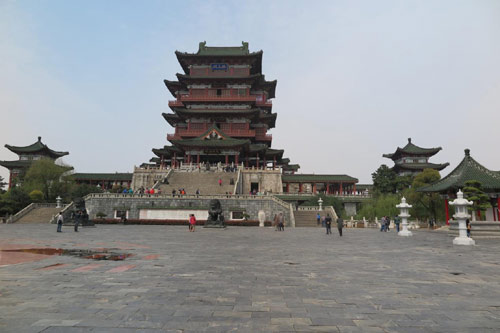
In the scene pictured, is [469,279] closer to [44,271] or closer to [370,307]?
[370,307]

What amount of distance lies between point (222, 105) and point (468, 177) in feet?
127

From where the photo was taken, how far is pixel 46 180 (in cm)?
3997

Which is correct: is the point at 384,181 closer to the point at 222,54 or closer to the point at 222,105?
the point at 222,105

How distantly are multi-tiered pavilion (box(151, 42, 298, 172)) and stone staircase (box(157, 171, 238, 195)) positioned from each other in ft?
23.4

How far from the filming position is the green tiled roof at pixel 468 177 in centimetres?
2262

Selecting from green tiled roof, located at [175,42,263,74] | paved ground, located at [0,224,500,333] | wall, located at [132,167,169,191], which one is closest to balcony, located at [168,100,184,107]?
green tiled roof, located at [175,42,263,74]

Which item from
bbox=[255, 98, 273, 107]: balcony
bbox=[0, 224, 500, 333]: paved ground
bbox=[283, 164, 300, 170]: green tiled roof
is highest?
bbox=[255, 98, 273, 107]: balcony

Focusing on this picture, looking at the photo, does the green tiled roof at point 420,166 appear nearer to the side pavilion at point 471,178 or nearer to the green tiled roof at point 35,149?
the side pavilion at point 471,178

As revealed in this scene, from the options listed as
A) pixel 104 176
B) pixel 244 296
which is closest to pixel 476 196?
pixel 244 296

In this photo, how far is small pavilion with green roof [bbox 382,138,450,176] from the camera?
184ft

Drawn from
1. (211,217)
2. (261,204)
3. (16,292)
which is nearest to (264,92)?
(261,204)

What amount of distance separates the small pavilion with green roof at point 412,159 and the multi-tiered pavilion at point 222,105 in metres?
21.4

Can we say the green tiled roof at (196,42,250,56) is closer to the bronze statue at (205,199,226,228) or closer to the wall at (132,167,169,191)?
the wall at (132,167,169,191)

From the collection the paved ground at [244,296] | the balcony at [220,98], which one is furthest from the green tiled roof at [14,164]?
the paved ground at [244,296]
